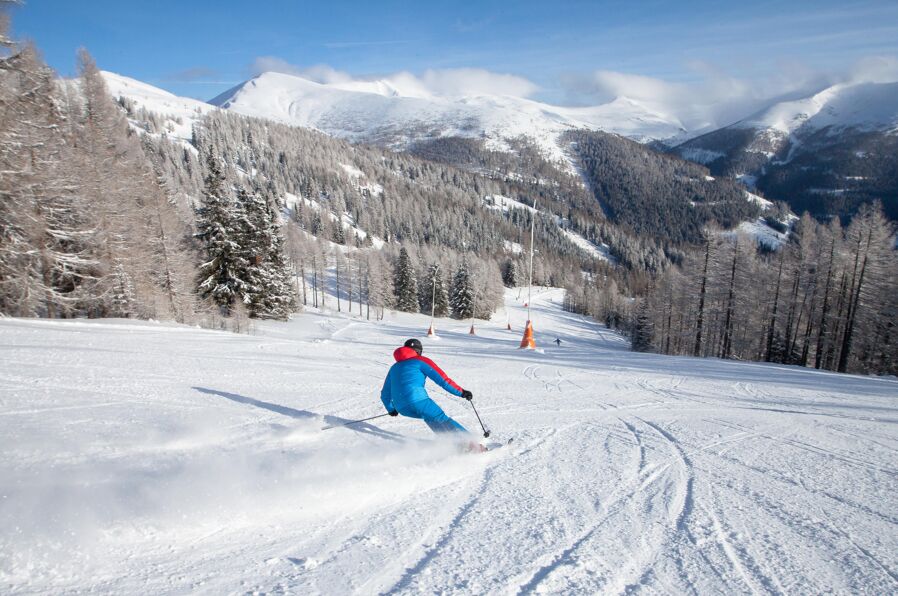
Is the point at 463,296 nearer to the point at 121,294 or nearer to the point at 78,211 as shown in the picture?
the point at 121,294

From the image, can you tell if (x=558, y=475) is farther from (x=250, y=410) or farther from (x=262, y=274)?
(x=262, y=274)

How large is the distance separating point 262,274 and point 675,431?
2976 cm

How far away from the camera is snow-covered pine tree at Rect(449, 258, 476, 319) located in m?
65.6

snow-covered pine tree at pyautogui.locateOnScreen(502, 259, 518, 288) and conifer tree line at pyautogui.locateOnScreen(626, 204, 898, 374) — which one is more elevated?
snow-covered pine tree at pyautogui.locateOnScreen(502, 259, 518, 288)

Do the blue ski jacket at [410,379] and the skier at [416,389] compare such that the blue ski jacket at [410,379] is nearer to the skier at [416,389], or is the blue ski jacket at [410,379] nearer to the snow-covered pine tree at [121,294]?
the skier at [416,389]

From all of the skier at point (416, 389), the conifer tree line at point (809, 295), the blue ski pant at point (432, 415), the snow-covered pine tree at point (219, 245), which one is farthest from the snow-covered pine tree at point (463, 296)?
the blue ski pant at point (432, 415)

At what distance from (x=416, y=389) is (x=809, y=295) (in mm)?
35939

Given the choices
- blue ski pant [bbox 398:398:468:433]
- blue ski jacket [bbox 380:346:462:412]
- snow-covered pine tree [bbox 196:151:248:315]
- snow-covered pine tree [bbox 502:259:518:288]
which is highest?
snow-covered pine tree [bbox 502:259:518:288]

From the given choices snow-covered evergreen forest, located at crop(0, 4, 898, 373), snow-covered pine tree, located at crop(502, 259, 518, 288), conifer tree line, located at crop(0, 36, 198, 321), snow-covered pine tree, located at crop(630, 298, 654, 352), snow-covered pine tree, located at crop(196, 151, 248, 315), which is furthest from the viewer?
snow-covered pine tree, located at crop(502, 259, 518, 288)

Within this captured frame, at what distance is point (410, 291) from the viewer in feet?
224

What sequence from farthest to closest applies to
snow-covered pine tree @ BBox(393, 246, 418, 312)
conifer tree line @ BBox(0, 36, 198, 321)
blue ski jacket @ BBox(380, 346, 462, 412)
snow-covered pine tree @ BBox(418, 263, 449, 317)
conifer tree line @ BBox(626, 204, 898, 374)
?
1. snow-covered pine tree @ BBox(393, 246, 418, 312)
2. snow-covered pine tree @ BBox(418, 263, 449, 317)
3. conifer tree line @ BBox(626, 204, 898, 374)
4. conifer tree line @ BBox(0, 36, 198, 321)
5. blue ski jacket @ BBox(380, 346, 462, 412)

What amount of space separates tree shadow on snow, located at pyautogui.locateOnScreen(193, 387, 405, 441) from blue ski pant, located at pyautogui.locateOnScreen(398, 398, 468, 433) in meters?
0.50

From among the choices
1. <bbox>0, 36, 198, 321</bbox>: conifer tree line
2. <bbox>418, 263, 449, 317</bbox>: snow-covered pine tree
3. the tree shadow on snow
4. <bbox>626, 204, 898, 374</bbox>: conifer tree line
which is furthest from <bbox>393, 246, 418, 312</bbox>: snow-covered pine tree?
the tree shadow on snow

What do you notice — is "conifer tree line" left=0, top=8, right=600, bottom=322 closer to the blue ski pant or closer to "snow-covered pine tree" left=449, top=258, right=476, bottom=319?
"snow-covered pine tree" left=449, top=258, right=476, bottom=319
